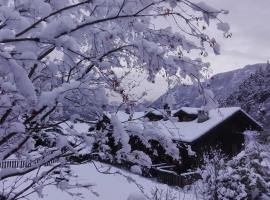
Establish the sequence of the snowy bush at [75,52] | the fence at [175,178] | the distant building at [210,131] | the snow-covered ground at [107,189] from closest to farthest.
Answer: the snowy bush at [75,52] → the snow-covered ground at [107,189] → the fence at [175,178] → the distant building at [210,131]

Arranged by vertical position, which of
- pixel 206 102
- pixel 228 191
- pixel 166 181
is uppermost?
pixel 206 102

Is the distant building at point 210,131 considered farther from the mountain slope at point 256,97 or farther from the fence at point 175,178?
the mountain slope at point 256,97

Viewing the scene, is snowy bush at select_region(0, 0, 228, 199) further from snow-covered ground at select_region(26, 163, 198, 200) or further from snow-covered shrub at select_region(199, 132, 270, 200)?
snow-covered ground at select_region(26, 163, 198, 200)

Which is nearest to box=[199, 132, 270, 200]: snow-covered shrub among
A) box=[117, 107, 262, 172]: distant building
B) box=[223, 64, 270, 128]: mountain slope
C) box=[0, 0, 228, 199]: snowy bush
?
box=[0, 0, 228, 199]: snowy bush

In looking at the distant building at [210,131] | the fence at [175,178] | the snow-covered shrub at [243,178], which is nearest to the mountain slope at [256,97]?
the distant building at [210,131]

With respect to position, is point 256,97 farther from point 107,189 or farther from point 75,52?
point 75,52

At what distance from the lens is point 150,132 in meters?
4.00

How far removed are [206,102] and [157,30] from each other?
0.76m

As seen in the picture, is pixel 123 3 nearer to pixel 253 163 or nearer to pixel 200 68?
pixel 200 68

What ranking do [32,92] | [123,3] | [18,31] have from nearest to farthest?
1. [32,92]
2. [18,31]
3. [123,3]

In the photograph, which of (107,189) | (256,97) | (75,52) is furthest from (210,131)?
(256,97)

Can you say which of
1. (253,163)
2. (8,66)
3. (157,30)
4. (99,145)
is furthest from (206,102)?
(253,163)

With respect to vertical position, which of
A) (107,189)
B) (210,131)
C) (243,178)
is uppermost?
(243,178)

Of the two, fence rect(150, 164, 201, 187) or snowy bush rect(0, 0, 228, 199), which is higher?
snowy bush rect(0, 0, 228, 199)
